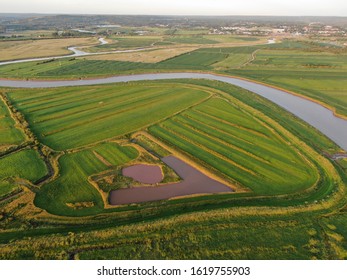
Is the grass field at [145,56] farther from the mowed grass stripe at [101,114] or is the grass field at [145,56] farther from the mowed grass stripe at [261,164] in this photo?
the mowed grass stripe at [261,164]

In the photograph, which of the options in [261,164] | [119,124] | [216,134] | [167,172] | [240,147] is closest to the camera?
[167,172]

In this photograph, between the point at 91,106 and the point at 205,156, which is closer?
the point at 205,156

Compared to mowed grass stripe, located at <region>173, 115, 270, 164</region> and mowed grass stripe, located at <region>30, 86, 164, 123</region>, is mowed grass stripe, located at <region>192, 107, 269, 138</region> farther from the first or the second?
mowed grass stripe, located at <region>30, 86, 164, 123</region>

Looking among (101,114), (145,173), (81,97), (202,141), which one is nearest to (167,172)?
(145,173)

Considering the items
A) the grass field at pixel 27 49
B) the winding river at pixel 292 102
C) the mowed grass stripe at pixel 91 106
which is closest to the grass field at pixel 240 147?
the winding river at pixel 292 102

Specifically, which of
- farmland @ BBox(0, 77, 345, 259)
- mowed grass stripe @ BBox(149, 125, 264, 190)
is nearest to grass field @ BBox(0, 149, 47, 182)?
farmland @ BBox(0, 77, 345, 259)

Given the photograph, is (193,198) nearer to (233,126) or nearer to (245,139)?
(245,139)
